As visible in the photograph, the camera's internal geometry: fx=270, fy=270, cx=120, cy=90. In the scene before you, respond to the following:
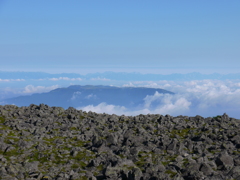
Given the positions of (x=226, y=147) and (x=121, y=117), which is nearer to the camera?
(x=226, y=147)

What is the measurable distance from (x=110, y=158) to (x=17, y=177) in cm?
774

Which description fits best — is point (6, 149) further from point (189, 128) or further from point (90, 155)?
point (189, 128)

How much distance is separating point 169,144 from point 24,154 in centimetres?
1419

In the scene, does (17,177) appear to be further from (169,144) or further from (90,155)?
(169,144)

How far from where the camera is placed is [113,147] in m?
27.4

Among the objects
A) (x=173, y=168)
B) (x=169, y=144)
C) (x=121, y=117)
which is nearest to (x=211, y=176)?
(x=173, y=168)

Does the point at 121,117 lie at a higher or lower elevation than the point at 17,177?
higher

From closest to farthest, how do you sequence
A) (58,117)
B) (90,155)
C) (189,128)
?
(90,155), (189,128), (58,117)

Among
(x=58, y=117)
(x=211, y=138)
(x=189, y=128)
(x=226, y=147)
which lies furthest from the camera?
(x=58, y=117)

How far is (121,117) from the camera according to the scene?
139ft

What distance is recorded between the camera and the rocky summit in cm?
2061

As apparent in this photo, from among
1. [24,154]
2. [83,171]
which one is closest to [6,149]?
[24,154]

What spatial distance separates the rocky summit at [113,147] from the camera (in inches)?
811

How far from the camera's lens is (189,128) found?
1460 inches
